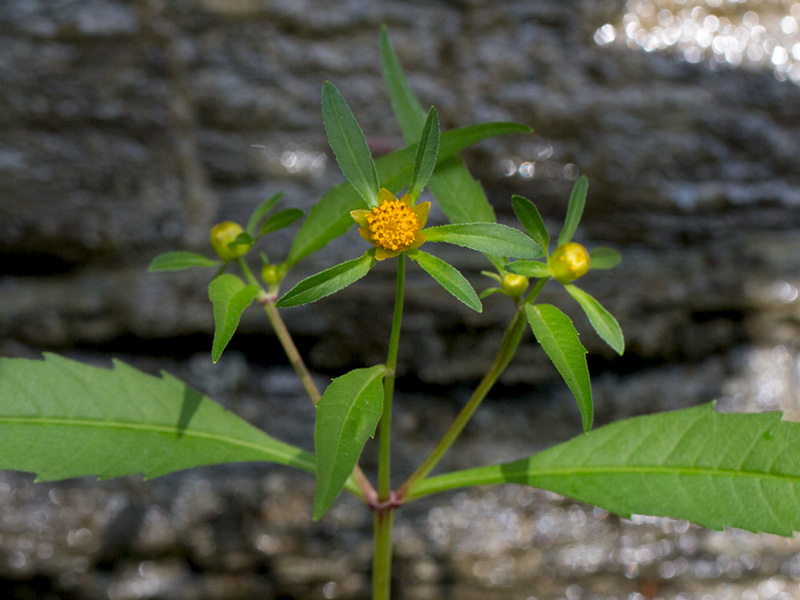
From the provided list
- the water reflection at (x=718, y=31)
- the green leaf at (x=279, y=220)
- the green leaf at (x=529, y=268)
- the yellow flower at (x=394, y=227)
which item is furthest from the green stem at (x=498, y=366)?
the water reflection at (x=718, y=31)

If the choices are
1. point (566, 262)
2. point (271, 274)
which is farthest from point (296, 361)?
point (566, 262)

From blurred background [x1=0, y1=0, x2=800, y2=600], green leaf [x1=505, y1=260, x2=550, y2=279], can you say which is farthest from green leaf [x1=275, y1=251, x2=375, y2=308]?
blurred background [x1=0, y1=0, x2=800, y2=600]

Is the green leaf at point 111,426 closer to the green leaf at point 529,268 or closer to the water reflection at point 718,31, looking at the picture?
the green leaf at point 529,268

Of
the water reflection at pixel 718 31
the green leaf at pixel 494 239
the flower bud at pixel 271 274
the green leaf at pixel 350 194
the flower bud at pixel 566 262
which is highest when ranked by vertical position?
the water reflection at pixel 718 31

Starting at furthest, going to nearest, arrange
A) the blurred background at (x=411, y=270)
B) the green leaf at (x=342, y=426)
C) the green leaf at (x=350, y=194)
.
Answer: the blurred background at (x=411, y=270), the green leaf at (x=350, y=194), the green leaf at (x=342, y=426)

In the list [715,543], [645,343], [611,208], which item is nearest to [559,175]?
[611,208]

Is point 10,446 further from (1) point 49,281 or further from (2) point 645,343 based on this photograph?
(2) point 645,343

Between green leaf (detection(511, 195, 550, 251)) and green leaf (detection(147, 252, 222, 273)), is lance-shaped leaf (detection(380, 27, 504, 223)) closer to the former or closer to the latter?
green leaf (detection(511, 195, 550, 251))

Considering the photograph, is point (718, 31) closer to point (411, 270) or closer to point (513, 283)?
point (411, 270)
